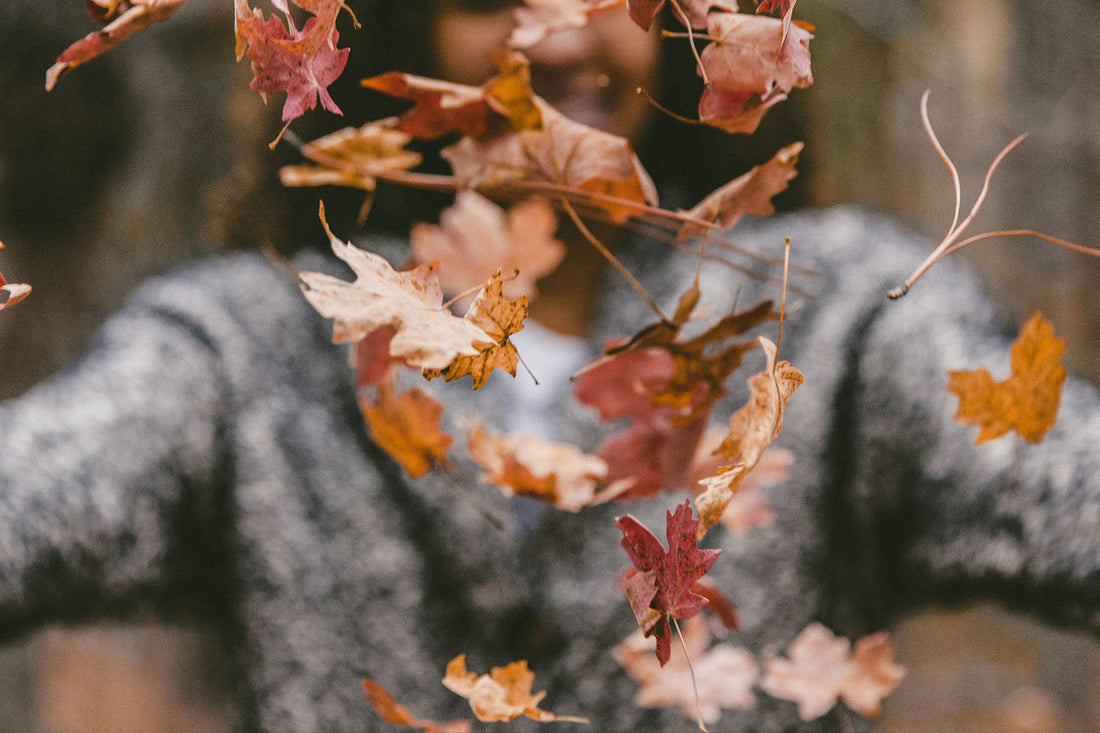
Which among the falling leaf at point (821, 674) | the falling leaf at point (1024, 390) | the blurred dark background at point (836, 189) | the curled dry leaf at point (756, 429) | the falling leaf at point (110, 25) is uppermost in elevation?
the falling leaf at point (110, 25)

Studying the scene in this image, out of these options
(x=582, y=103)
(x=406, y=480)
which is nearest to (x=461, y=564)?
(x=406, y=480)

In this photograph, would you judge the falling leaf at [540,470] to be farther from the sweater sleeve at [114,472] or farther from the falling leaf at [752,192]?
the sweater sleeve at [114,472]

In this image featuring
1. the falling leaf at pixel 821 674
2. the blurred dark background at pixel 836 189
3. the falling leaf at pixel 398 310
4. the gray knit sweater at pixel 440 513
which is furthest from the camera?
the blurred dark background at pixel 836 189

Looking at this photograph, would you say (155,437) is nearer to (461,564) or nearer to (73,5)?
(461,564)

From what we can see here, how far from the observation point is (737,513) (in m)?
0.27

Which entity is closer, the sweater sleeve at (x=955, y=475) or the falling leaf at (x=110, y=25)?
the falling leaf at (x=110, y=25)

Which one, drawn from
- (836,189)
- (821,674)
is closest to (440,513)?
(821,674)

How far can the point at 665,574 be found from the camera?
0.39 ft

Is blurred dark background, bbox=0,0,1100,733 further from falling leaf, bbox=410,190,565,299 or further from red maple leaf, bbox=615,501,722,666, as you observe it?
red maple leaf, bbox=615,501,722,666

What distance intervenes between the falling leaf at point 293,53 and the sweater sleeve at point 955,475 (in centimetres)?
17

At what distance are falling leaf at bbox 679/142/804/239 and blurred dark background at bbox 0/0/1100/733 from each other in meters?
0.80

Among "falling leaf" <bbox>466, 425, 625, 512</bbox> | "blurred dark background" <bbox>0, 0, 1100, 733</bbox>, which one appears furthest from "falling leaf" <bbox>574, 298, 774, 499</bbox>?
"blurred dark background" <bbox>0, 0, 1100, 733</bbox>

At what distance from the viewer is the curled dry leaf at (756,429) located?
0.11 meters

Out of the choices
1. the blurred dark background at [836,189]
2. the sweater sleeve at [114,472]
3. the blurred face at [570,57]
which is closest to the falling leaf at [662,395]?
the sweater sleeve at [114,472]
